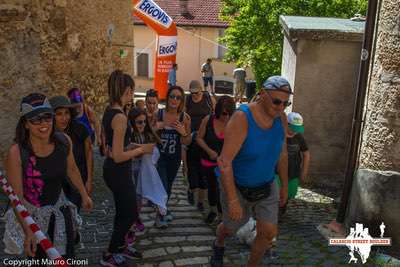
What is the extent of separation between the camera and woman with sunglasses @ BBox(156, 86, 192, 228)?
519 cm

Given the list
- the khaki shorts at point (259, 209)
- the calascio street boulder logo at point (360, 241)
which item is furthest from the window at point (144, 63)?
the khaki shorts at point (259, 209)

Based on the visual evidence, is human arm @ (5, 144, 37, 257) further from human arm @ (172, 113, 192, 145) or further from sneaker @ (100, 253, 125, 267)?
human arm @ (172, 113, 192, 145)

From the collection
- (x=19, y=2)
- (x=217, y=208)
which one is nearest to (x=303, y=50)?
(x=217, y=208)

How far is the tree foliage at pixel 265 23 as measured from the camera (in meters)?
15.8

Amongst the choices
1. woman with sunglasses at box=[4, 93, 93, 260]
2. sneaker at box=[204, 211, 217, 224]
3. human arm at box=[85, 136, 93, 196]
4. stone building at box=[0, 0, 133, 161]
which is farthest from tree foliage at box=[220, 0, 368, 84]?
woman with sunglasses at box=[4, 93, 93, 260]

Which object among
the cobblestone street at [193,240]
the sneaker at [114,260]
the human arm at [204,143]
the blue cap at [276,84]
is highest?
the blue cap at [276,84]

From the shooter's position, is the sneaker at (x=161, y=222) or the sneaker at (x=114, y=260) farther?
the sneaker at (x=161, y=222)

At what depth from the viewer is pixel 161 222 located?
5.10 m

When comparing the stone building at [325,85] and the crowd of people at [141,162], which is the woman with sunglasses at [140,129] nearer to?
the crowd of people at [141,162]

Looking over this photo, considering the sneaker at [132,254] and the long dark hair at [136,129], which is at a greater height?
the long dark hair at [136,129]

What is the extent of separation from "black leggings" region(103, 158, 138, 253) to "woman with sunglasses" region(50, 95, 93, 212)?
35 cm

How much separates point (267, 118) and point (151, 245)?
6.11 ft

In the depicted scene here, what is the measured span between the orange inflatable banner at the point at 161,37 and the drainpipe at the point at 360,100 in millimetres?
11718

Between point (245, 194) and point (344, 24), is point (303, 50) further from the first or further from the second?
point (245, 194)
